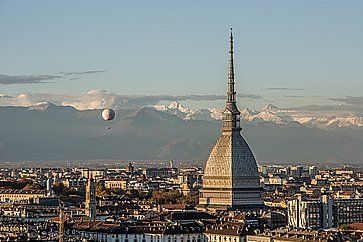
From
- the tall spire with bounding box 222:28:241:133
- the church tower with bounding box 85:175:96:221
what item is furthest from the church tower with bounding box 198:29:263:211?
the church tower with bounding box 85:175:96:221

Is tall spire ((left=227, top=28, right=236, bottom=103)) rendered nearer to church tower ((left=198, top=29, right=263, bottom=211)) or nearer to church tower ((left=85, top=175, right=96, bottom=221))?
church tower ((left=198, top=29, right=263, bottom=211))

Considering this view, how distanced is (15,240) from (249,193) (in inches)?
1716

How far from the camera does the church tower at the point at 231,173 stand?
107938mm

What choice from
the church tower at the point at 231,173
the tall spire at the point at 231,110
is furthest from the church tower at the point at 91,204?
the tall spire at the point at 231,110

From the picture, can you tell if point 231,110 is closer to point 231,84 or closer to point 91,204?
point 231,84

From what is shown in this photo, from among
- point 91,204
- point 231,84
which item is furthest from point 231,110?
point 91,204

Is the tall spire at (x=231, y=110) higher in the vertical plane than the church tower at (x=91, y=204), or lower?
higher

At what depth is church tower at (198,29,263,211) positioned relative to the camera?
10794cm

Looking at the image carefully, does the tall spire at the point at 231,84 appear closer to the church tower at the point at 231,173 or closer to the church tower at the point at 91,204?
the church tower at the point at 231,173

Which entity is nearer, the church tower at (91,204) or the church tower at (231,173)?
the church tower at (91,204)

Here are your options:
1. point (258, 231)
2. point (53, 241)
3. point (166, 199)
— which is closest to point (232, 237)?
point (258, 231)

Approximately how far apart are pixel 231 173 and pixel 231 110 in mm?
5234

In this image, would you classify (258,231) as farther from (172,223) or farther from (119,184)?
(119,184)

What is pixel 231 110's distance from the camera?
112 metres
